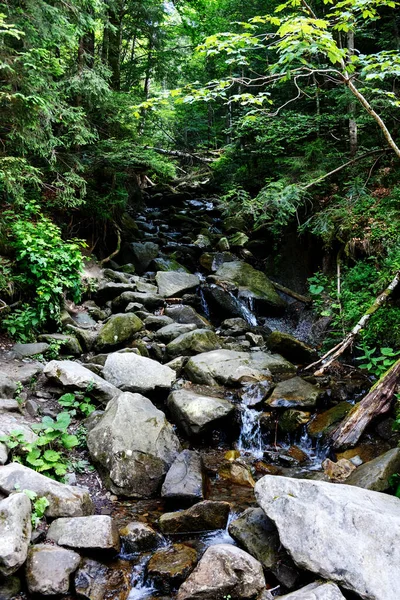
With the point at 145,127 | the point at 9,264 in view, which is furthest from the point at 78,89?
the point at 9,264

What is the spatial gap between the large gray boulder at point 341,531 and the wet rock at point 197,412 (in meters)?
2.33

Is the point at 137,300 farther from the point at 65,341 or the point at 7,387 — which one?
the point at 7,387

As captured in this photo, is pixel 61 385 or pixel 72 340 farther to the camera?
pixel 72 340

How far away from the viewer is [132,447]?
5145mm

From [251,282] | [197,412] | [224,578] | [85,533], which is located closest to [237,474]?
[197,412]

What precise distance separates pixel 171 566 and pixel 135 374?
346 cm

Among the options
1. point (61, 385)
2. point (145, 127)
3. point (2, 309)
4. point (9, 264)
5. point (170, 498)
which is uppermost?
point (145, 127)

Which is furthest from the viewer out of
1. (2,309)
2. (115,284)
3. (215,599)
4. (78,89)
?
(115,284)

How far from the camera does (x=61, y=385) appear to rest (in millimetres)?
6082

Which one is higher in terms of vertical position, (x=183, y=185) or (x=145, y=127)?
(x=145, y=127)

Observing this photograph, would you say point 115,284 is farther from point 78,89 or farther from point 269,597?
point 269,597

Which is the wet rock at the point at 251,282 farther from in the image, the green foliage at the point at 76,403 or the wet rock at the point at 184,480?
the wet rock at the point at 184,480

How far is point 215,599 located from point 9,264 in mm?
6308

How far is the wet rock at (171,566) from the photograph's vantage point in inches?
143
